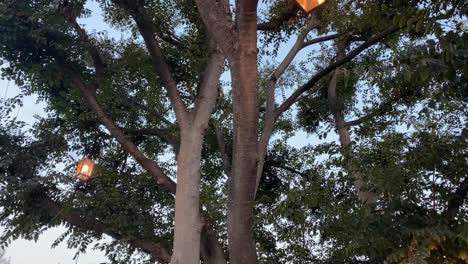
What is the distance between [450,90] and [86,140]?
6.91 m

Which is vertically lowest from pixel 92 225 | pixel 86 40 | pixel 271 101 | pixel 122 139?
pixel 92 225

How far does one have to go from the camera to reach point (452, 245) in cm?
292

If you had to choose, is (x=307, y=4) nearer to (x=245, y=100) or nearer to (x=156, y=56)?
(x=245, y=100)

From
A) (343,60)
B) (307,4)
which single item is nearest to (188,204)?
(343,60)

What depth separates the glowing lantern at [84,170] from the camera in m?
6.42

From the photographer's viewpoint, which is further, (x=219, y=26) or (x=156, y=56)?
(x=156, y=56)

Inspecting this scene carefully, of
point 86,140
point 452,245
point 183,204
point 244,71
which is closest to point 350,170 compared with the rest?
point 452,245

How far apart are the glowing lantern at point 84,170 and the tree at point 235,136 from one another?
387mm

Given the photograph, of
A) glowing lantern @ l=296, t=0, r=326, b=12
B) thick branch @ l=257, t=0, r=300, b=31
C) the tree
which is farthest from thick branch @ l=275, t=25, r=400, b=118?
thick branch @ l=257, t=0, r=300, b=31

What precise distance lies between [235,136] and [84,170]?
4.64 metres

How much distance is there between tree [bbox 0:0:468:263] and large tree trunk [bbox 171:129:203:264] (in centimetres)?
2

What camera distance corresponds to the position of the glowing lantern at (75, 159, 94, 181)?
21.1 ft

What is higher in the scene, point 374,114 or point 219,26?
point 374,114

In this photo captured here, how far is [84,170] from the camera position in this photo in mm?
6457
